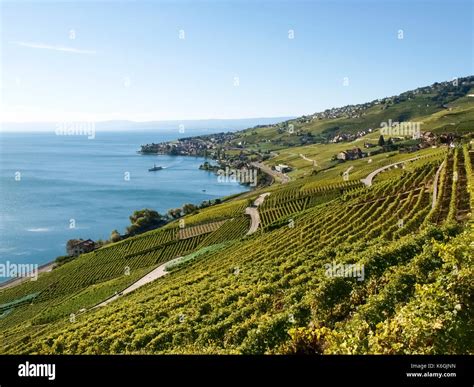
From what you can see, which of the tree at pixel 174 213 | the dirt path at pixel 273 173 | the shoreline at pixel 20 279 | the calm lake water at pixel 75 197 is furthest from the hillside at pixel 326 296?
the dirt path at pixel 273 173

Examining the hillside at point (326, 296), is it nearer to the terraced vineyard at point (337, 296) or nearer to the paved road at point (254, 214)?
the terraced vineyard at point (337, 296)

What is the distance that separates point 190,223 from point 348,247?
49.7 metres

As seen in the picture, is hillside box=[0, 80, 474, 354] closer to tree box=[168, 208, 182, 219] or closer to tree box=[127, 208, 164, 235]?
tree box=[127, 208, 164, 235]

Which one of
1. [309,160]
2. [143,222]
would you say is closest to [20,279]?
[143,222]

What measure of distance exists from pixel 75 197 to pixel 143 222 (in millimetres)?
44714

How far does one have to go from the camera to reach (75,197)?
118 m

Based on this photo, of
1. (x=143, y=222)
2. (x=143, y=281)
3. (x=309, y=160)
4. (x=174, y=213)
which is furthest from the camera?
(x=309, y=160)

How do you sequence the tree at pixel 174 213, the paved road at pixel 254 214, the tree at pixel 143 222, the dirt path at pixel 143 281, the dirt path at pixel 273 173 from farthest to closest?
the dirt path at pixel 273 173 → the tree at pixel 174 213 → the tree at pixel 143 222 → the paved road at pixel 254 214 → the dirt path at pixel 143 281

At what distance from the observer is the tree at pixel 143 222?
3221 inches

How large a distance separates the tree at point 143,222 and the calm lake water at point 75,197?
9803mm

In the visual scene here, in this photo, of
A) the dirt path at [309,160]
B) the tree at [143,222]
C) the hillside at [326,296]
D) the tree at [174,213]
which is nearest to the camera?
the hillside at [326,296]

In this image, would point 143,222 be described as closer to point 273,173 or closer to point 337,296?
point 273,173

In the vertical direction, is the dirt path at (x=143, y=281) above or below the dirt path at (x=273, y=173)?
below
